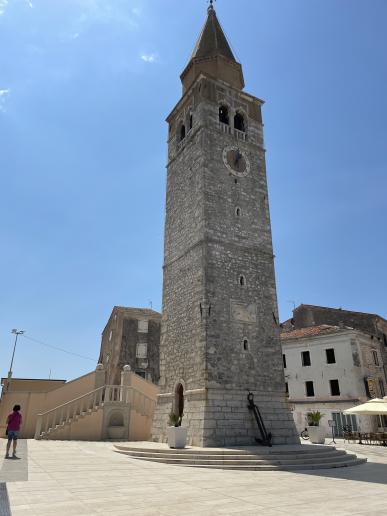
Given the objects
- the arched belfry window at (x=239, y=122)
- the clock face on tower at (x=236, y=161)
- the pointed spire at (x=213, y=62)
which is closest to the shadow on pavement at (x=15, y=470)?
the clock face on tower at (x=236, y=161)

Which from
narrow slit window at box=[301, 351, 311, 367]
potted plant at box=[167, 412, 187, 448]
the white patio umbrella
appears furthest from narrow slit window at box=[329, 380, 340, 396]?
potted plant at box=[167, 412, 187, 448]

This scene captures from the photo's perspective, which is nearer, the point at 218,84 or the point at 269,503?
the point at 269,503

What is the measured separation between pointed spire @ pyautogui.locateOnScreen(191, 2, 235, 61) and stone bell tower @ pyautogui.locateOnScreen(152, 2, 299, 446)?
1.05 ft

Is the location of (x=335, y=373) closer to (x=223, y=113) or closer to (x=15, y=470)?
(x=223, y=113)

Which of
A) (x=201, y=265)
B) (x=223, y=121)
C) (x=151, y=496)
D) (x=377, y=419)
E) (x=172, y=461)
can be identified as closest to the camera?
(x=151, y=496)

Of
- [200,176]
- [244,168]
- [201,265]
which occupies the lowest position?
[201,265]

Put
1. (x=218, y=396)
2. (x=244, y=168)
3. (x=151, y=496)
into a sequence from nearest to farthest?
(x=151, y=496) < (x=218, y=396) < (x=244, y=168)

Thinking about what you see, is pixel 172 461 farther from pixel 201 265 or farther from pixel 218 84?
pixel 218 84

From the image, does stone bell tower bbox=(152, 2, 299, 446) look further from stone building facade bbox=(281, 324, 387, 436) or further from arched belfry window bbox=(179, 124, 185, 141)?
stone building facade bbox=(281, 324, 387, 436)

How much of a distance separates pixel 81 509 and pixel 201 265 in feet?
38.1

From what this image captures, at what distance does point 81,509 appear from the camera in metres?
5.62

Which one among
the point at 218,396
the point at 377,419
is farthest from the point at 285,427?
the point at 377,419

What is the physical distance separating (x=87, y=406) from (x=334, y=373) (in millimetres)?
17649

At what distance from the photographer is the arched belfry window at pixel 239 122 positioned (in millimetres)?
21423
